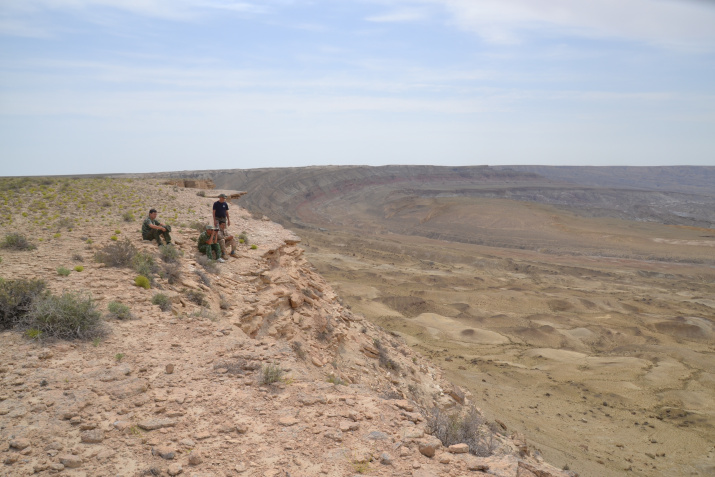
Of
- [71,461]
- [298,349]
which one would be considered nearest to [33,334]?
[71,461]

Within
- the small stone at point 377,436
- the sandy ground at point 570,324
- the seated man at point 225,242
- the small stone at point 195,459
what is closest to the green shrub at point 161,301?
the seated man at point 225,242

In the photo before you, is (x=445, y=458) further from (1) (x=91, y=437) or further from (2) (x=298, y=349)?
(2) (x=298, y=349)

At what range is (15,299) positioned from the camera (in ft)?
18.7

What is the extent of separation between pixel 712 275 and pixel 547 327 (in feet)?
70.5

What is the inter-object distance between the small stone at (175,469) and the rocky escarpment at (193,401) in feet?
0.05

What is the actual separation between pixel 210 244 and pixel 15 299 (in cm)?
384

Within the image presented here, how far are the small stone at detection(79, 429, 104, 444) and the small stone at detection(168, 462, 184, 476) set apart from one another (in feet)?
2.49

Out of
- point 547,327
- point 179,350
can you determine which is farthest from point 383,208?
point 179,350

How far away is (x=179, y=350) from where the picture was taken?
5.71 meters

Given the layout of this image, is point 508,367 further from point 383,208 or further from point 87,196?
point 383,208

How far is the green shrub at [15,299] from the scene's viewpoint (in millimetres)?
5617

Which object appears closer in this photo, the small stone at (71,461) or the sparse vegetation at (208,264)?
the small stone at (71,461)

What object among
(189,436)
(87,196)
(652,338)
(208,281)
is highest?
(87,196)

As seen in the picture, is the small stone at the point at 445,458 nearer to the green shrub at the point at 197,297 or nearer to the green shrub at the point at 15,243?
the green shrub at the point at 197,297
